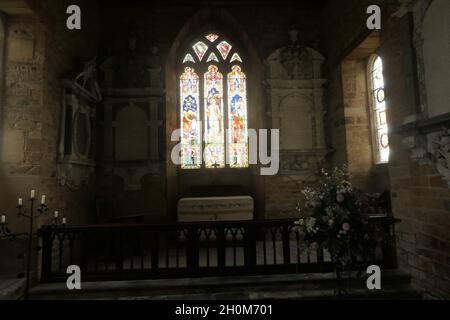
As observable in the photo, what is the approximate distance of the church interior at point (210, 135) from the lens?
3312mm

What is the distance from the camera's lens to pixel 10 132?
3758mm

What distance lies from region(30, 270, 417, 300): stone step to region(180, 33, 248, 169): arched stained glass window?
11.7 feet

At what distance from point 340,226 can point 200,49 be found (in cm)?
591

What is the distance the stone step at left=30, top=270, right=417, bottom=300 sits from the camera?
10.8 ft

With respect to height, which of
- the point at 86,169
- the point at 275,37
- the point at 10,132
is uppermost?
the point at 275,37

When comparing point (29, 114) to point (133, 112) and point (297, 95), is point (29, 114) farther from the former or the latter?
Result: point (297, 95)

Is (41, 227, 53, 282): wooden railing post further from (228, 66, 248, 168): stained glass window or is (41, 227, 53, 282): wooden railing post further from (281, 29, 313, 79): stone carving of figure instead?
(281, 29, 313, 79): stone carving of figure

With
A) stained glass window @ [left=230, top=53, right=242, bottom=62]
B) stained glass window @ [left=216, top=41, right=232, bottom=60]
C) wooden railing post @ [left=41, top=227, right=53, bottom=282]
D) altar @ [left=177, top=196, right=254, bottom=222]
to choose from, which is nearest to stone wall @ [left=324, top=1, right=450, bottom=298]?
altar @ [left=177, top=196, right=254, bottom=222]

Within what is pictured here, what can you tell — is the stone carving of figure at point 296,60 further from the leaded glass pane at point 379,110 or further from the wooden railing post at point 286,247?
the wooden railing post at point 286,247

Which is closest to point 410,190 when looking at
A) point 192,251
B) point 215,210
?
point 192,251

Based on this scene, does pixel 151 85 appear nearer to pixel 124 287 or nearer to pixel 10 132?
pixel 10 132

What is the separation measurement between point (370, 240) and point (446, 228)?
0.98 meters

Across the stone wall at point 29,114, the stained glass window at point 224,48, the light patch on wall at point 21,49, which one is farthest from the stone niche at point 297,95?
the light patch on wall at point 21,49
